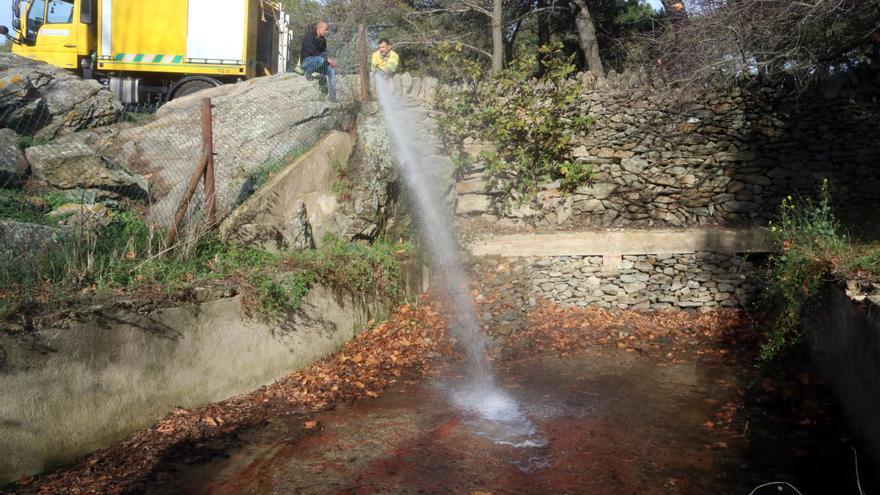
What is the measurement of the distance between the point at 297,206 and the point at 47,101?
5.39m

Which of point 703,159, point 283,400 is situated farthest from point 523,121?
point 283,400

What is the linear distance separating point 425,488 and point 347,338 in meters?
3.25

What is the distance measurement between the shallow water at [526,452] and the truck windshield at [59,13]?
1251 centimetres

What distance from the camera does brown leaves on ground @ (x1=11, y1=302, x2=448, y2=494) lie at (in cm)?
474

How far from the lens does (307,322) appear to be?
7.11 metres

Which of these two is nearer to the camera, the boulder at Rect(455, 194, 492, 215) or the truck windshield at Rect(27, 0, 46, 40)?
the boulder at Rect(455, 194, 492, 215)

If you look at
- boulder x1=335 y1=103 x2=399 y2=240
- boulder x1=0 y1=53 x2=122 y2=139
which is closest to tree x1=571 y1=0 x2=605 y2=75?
boulder x1=335 y1=103 x2=399 y2=240

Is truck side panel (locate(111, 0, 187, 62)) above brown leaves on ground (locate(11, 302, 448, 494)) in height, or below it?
above

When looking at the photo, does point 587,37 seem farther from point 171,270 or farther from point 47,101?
point 171,270

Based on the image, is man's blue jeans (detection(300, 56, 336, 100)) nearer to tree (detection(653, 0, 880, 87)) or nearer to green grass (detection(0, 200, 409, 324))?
green grass (detection(0, 200, 409, 324))

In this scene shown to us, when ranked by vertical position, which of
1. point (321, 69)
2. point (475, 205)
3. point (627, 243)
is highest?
point (321, 69)

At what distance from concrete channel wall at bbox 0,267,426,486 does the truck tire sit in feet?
29.3

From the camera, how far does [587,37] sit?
14.6 meters

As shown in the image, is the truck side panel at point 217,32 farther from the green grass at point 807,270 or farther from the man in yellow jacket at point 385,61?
the green grass at point 807,270
